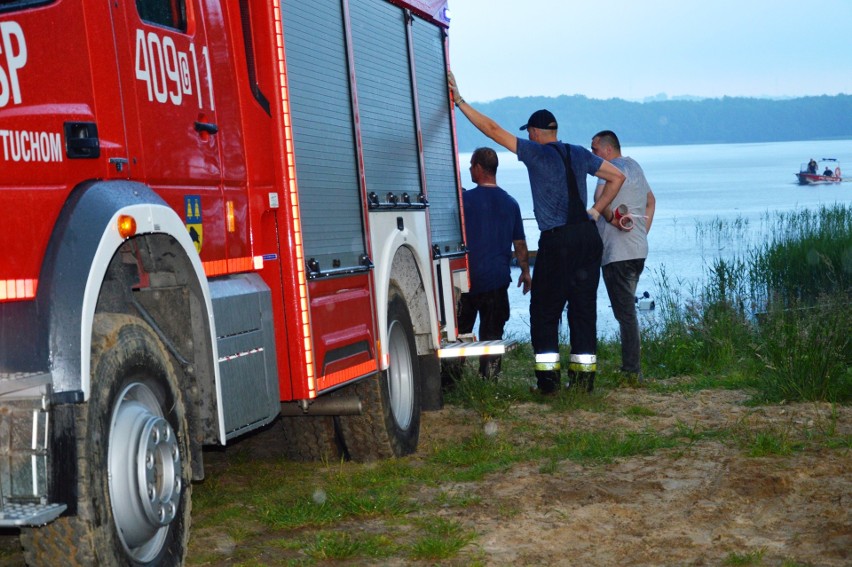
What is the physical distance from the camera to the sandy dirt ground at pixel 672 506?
5160 mm

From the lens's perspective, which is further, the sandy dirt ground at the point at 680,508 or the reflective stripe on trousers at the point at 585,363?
the reflective stripe on trousers at the point at 585,363

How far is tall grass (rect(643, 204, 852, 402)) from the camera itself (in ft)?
28.5

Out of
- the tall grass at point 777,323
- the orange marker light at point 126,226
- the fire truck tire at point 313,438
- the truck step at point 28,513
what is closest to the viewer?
the truck step at point 28,513

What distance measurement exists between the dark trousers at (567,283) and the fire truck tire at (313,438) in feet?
7.36

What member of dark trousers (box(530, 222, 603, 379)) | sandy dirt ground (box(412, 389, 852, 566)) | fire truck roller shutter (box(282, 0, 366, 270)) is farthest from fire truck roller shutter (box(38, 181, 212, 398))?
dark trousers (box(530, 222, 603, 379))

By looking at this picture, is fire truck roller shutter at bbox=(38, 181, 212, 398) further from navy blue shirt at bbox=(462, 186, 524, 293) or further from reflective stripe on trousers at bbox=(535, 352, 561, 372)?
navy blue shirt at bbox=(462, 186, 524, 293)

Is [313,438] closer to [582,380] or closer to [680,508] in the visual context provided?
[680,508]

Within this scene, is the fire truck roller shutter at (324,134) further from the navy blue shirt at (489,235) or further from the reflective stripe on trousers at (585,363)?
the navy blue shirt at (489,235)

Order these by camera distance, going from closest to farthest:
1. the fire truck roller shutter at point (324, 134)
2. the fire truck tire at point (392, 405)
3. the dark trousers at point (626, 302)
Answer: the fire truck roller shutter at point (324, 134), the fire truck tire at point (392, 405), the dark trousers at point (626, 302)

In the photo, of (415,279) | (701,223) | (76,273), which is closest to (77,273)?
(76,273)

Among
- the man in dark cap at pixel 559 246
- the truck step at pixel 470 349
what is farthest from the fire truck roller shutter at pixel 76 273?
the man in dark cap at pixel 559 246

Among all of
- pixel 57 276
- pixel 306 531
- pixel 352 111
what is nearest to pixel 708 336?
pixel 352 111

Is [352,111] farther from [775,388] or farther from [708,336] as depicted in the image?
[708,336]

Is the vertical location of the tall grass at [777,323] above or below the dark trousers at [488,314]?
below
